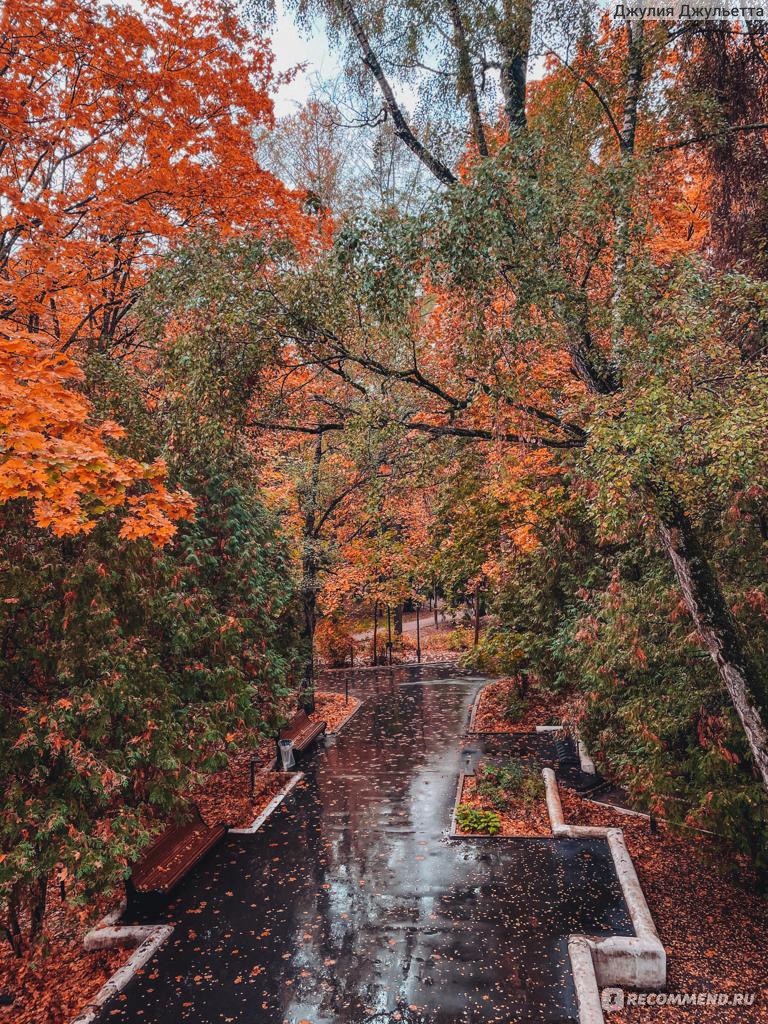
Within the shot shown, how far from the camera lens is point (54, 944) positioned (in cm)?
715

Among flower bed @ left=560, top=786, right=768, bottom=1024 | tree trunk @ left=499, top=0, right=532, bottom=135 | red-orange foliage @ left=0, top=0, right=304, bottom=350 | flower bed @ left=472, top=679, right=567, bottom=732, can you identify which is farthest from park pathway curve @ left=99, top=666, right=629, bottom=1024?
tree trunk @ left=499, top=0, right=532, bottom=135

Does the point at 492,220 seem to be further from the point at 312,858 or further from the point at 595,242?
the point at 312,858

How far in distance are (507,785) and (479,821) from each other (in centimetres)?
131

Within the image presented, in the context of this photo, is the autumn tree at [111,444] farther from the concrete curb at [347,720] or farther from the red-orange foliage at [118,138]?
the concrete curb at [347,720]

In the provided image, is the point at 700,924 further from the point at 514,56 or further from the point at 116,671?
the point at 514,56

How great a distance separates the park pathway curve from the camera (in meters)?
5.40

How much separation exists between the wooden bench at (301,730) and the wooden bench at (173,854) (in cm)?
393

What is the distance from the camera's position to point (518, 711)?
15.4 metres

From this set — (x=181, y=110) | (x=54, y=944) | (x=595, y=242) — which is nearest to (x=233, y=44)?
(x=181, y=110)

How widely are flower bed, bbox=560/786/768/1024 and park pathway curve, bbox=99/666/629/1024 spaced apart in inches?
24.0

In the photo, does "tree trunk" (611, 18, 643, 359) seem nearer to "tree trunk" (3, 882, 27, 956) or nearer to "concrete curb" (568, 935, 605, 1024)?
"concrete curb" (568, 935, 605, 1024)

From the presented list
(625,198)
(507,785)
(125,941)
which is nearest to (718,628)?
(625,198)

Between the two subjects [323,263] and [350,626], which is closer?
[323,263]

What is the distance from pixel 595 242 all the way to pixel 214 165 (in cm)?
495
